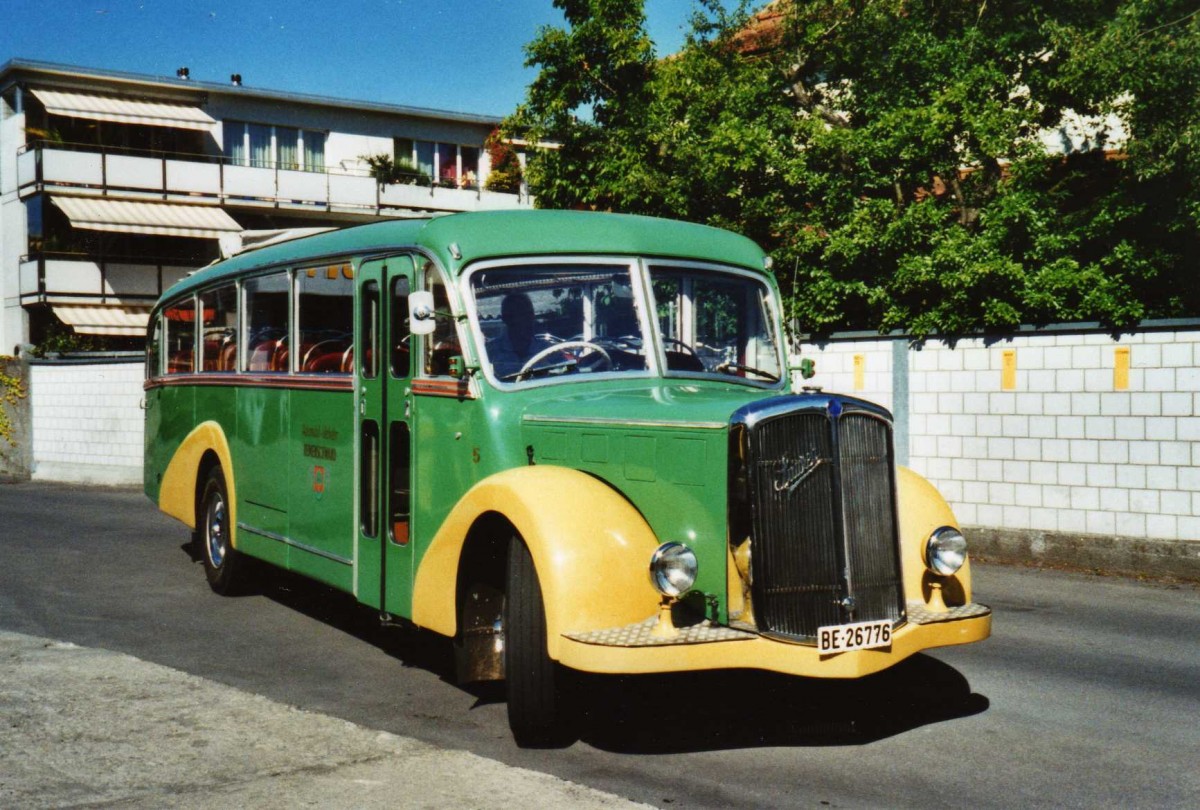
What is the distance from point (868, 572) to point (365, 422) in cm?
340

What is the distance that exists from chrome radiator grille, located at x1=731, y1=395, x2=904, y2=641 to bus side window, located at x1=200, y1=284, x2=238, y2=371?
5846 millimetres

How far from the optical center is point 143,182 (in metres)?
33.8

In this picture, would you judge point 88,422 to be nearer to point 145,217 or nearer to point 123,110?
point 145,217

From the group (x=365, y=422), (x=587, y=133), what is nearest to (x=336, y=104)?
(x=587, y=133)

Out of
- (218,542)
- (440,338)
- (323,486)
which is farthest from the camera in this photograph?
(218,542)

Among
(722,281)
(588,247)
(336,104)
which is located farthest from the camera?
(336,104)

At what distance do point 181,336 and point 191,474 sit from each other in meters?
1.47

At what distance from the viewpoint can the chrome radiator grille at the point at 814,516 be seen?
5.57m

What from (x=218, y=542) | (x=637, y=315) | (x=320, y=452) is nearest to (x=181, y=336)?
(x=218, y=542)

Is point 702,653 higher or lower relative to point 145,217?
lower

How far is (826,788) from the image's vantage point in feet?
17.3

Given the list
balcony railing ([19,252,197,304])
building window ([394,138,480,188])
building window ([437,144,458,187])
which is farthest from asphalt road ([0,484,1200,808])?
building window ([437,144,458,187])

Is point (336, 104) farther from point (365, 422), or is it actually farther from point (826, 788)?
point (826, 788)

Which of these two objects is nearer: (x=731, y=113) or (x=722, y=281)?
(x=722, y=281)
